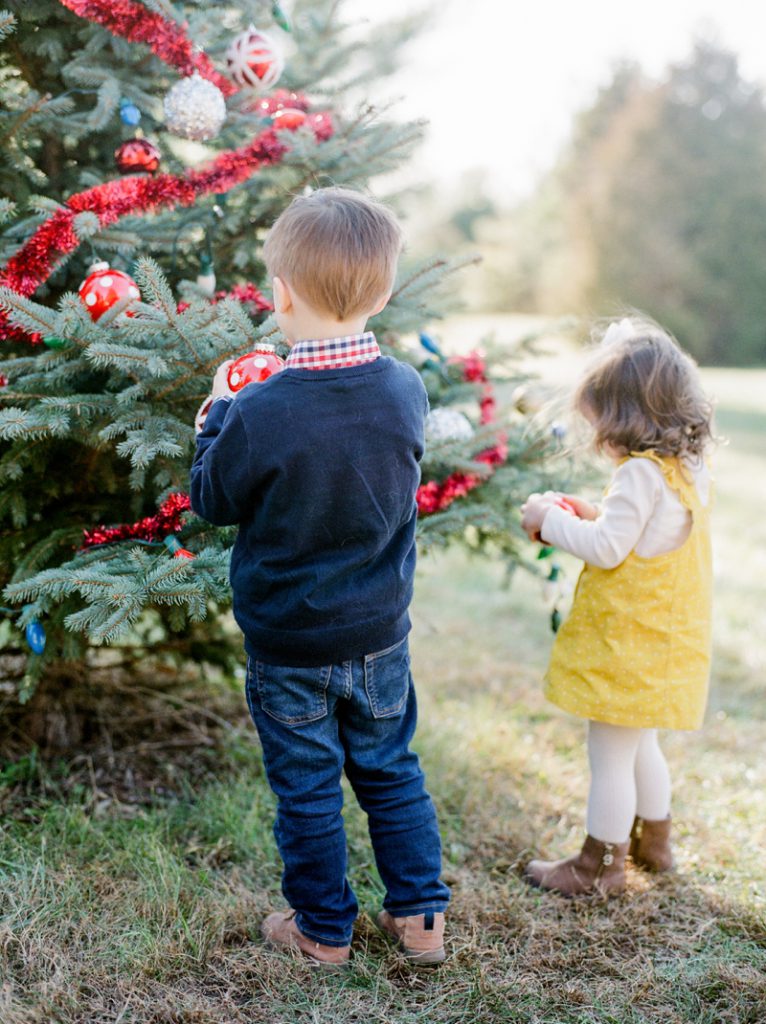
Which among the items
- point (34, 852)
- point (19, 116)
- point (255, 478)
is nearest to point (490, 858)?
point (34, 852)

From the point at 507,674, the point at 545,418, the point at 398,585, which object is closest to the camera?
the point at 398,585

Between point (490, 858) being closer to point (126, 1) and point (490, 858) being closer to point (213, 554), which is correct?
point (213, 554)

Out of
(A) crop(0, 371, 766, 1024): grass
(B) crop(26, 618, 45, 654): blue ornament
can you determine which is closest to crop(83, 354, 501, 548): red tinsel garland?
(B) crop(26, 618, 45, 654): blue ornament

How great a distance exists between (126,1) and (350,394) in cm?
136

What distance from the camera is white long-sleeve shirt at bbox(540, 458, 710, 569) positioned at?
2238 millimetres

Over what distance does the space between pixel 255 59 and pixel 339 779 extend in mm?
1947

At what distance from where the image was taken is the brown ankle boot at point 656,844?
257cm

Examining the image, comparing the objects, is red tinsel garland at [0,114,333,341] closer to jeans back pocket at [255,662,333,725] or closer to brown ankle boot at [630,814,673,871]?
jeans back pocket at [255,662,333,725]

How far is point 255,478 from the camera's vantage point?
172 centimetres

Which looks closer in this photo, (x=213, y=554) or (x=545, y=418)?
(x=213, y=554)

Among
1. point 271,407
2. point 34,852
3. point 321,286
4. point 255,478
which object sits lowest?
point 34,852

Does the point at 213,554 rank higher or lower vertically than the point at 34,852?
higher

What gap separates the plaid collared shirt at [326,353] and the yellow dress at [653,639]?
0.86m

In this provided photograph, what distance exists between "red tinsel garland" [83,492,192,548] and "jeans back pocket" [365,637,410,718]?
0.63 meters
